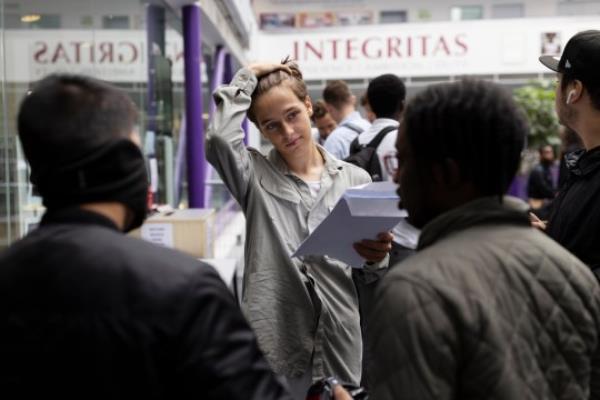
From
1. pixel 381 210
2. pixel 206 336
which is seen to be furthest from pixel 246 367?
pixel 381 210

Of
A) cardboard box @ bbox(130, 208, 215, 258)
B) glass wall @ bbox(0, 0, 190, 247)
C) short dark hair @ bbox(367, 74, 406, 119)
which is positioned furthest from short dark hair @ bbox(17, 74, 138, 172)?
cardboard box @ bbox(130, 208, 215, 258)

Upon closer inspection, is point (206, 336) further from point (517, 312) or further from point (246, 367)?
point (517, 312)

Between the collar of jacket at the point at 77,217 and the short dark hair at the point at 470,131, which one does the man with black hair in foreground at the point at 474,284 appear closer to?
the short dark hair at the point at 470,131

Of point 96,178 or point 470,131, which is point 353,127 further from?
point 96,178

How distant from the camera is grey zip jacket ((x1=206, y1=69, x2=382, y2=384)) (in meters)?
2.53

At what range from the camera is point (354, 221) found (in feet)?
7.43

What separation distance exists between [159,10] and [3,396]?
677cm

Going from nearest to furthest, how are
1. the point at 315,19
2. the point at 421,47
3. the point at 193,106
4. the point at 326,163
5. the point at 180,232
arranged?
the point at 326,163 → the point at 180,232 → the point at 193,106 → the point at 421,47 → the point at 315,19

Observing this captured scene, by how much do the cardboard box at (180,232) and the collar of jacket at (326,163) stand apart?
2.51 metres

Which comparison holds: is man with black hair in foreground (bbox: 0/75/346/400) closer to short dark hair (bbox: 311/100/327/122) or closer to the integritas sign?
short dark hair (bbox: 311/100/327/122)

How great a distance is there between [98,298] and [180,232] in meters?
4.09

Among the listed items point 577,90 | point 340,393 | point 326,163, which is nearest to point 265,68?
point 326,163

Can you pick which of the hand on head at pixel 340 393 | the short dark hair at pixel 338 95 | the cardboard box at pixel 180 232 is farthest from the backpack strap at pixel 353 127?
the hand on head at pixel 340 393

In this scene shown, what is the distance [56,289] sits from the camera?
1.28 m
